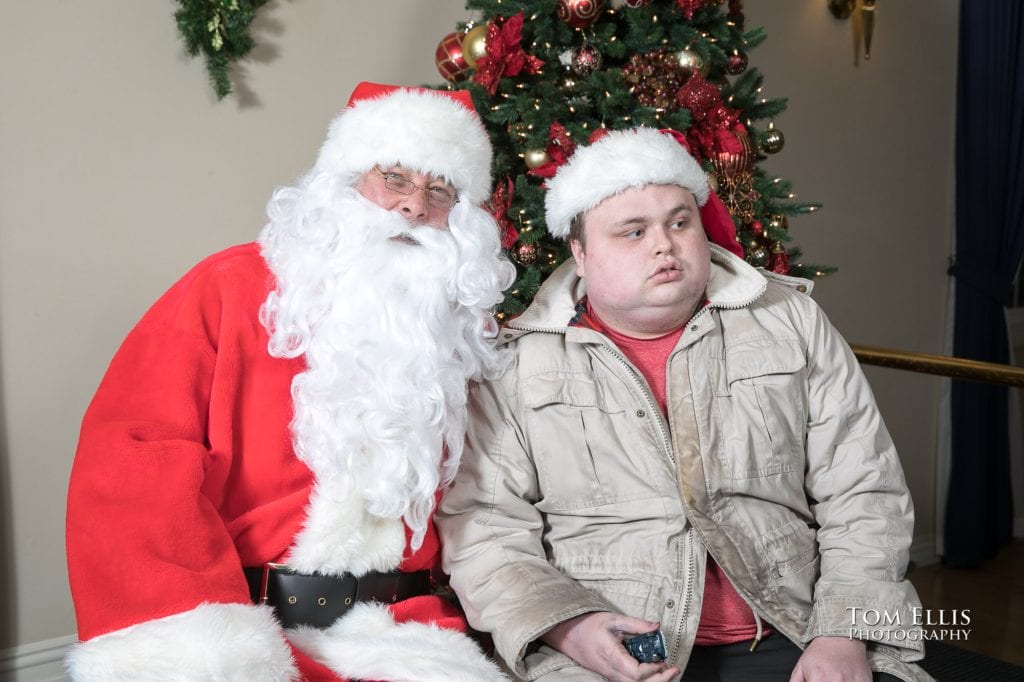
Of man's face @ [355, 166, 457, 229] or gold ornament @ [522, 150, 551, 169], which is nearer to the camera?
man's face @ [355, 166, 457, 229]

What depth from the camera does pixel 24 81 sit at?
229 cm

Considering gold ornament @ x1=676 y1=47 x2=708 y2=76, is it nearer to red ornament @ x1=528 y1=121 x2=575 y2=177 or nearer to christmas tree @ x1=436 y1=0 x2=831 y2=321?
christmas tree @ x1=436 y1=0 x2=831 y2=321

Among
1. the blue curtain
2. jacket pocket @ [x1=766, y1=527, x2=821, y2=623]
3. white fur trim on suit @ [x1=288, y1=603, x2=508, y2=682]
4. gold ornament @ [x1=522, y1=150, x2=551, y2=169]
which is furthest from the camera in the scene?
the blue curtain

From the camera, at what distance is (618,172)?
6.45ft

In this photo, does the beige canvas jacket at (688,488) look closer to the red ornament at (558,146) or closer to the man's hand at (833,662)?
the man's hand at (833,662)

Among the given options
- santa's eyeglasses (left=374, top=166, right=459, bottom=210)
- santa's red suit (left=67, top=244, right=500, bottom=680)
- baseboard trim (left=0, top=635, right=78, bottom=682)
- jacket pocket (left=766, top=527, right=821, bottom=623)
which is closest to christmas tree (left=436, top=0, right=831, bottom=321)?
santa's eyeglasses (left=374, top=166, right=459, bottom=210)

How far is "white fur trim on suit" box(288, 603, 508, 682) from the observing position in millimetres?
1576

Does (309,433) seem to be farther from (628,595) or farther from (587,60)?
(587,60)

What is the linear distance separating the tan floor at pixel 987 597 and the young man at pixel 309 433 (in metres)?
2.67

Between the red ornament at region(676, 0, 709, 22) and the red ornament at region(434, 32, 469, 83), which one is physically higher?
the red ornament at region(676, 0, 709, 22)

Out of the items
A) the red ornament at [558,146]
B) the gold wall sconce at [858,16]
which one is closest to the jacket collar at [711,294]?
the red ornament at [558,146]

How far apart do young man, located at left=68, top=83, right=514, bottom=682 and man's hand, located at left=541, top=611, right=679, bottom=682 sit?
18cm

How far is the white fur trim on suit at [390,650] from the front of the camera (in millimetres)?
1576

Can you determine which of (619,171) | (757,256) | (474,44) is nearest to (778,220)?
(757,256)
